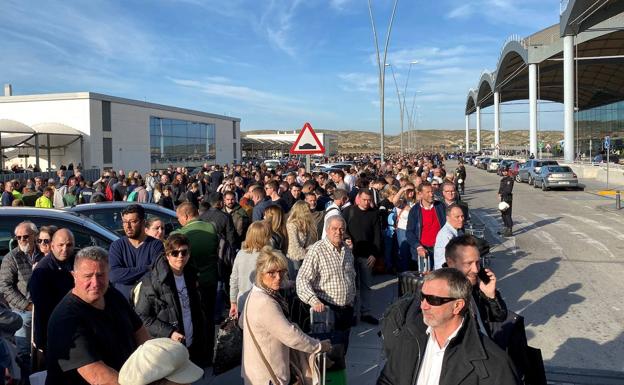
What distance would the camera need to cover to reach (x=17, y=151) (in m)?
31.3

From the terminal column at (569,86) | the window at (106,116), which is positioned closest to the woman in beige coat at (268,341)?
the window at (106,116)

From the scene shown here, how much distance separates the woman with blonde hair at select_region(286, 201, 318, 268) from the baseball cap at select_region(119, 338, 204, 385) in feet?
13.6

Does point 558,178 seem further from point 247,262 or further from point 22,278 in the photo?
point 22,278

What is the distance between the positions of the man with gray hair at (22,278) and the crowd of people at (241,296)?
0.03ft

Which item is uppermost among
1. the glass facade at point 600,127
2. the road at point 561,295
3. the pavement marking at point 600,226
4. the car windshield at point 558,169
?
the glass facade at point 600,127

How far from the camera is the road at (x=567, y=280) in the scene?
19.5ft

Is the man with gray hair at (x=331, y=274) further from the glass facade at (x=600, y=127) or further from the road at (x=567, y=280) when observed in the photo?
the glass facade at (x=600, y=127)

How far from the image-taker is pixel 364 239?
750cm

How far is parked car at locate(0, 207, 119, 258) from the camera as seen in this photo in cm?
644

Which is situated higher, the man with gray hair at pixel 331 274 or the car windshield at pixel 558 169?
the car windshield at pixel 558 169

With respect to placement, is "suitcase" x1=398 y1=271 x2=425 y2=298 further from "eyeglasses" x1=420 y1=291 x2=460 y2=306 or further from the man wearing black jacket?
"eyeglasses" x1=420 y1=291 x2=460 y2=306

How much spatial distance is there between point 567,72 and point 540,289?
1426 inches

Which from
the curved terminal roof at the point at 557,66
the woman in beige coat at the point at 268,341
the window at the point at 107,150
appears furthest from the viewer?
the curved terminal roof at the point at 557,66

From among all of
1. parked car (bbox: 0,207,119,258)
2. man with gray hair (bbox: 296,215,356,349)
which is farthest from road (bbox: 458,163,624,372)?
parked car (bbox: 0,207,119,258)
